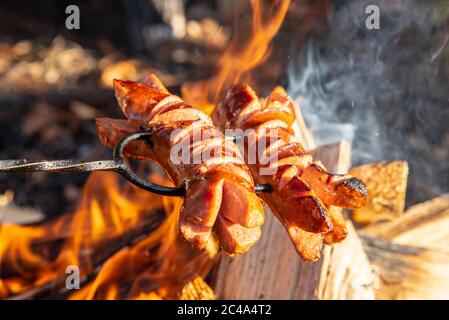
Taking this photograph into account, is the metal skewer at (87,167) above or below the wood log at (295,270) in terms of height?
above

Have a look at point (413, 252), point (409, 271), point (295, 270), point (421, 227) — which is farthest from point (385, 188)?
point (295, 270)

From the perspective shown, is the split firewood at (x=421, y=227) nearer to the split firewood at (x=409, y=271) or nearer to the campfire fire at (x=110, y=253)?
the split firewood at (x=409, y=271)

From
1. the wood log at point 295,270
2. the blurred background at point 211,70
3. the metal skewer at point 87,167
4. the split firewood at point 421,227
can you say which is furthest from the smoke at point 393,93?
the metal skewer at point 87,167

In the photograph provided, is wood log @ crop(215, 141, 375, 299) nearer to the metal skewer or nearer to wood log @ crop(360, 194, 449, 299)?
wood log @ crop(360, 194, 449, 299)

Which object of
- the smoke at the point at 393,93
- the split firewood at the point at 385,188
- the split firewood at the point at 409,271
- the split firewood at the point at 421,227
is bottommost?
the split firewood at the point at 409,271

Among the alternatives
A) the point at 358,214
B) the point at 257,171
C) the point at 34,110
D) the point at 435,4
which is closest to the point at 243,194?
the point at 257,171

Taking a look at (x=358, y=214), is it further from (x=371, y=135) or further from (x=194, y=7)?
(x=194, y=7)
